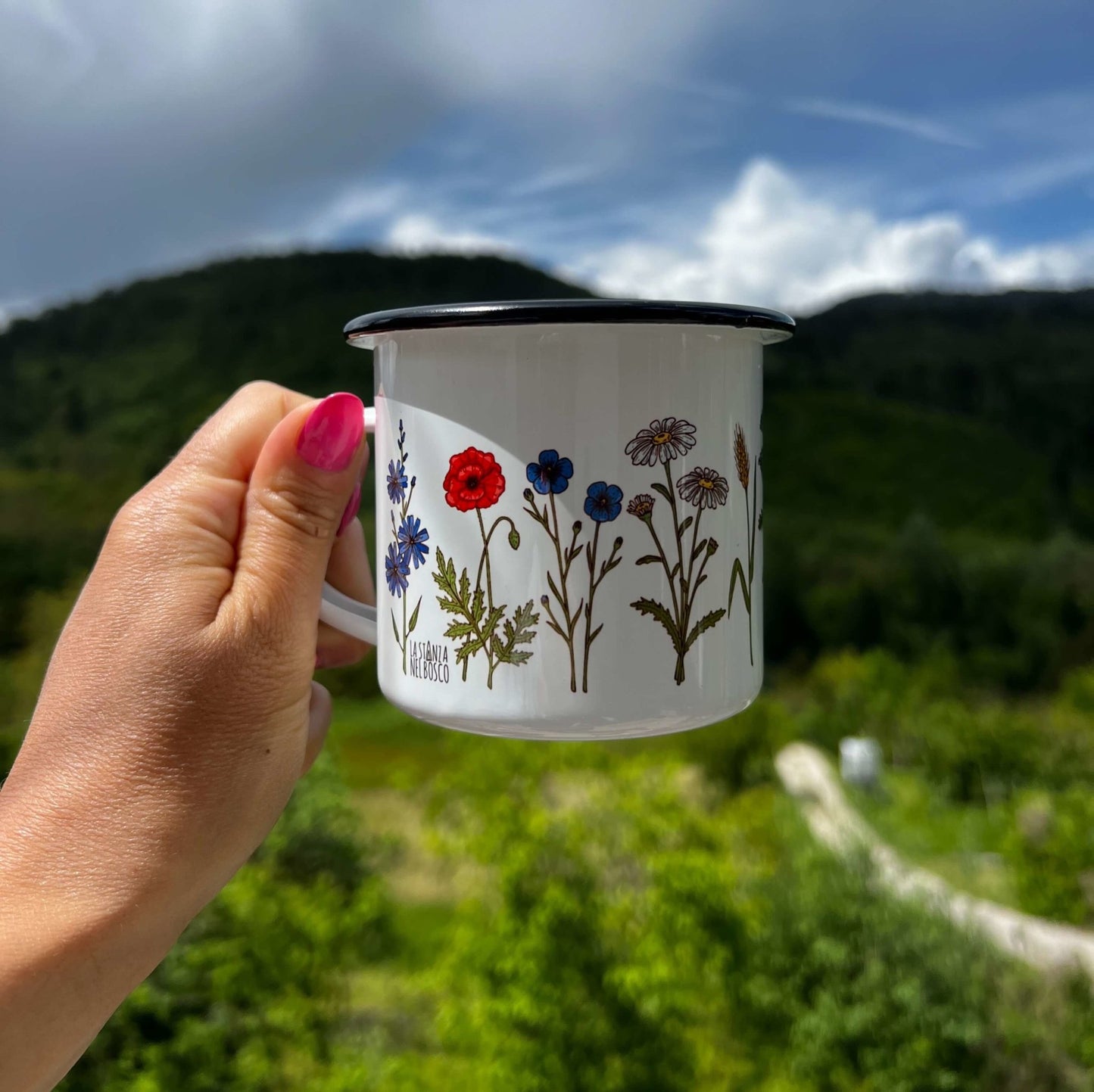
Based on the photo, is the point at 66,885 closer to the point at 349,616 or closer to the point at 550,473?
the point at 349,616

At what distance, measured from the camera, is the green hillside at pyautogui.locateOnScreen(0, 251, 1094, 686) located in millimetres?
16516

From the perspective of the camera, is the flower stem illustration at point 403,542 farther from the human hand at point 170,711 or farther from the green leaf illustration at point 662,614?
the green leaf illustration at point 662,614

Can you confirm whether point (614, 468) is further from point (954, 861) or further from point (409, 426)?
point (954, 861)

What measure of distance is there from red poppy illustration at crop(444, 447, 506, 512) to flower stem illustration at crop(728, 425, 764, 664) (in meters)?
0.40

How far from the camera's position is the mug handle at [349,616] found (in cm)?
196

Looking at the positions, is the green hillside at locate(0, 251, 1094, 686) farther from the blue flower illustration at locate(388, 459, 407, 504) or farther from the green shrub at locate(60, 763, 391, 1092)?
the blue flower illustration at locate(388, 459, 407, 504)

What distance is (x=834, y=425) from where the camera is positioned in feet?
68.2

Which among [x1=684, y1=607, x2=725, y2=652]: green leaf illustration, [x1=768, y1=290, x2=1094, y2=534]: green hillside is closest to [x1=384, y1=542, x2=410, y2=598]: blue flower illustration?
[x1=684, y1=607, x2=725, y2=652]: green leaf illustration

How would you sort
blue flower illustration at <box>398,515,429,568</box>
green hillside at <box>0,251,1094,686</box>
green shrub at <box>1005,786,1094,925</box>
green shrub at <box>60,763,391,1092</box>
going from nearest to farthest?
blue flower illustration at <box>398,515,429,568</box> < green shrub at <box>60,763,391,1092</box> < green shrub at <box>1005,786,1094,925</box> < green hillside at <box>0,251,1094,686</box>

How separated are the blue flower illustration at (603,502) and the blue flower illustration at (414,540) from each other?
0.99 feet

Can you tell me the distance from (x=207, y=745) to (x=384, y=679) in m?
0.32

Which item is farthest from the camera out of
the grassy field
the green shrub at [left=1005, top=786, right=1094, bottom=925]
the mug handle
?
the grassy field

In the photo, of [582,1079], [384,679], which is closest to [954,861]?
[582,1079]

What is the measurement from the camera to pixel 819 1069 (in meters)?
6.62
